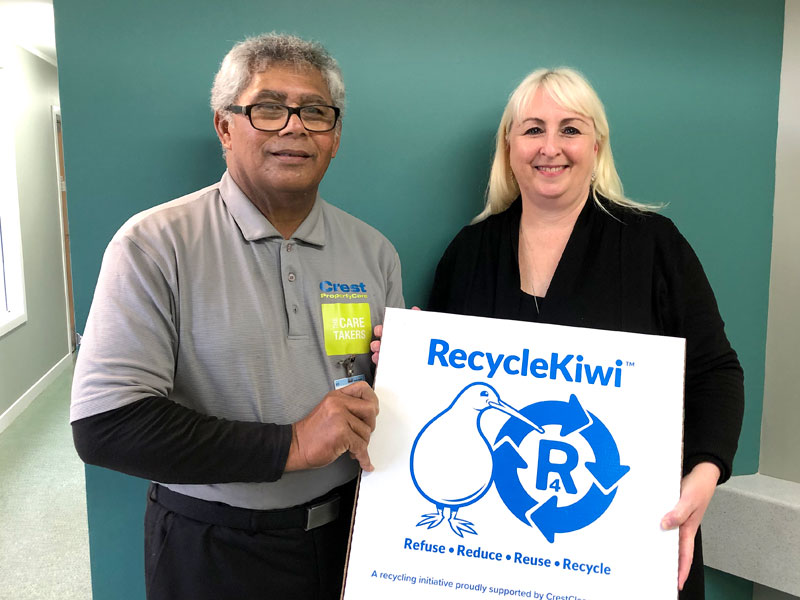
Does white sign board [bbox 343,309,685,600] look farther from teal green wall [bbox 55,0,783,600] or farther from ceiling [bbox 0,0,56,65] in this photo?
ceiling [bbox 0,0,56,65]

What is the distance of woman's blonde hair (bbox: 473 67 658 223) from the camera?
1.65 meters

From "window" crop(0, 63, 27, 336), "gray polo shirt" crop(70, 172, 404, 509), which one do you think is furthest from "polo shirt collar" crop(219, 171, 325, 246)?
"window" crop(0, 63, 27, 336)

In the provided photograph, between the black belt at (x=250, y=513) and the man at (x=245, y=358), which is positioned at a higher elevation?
the man at (x=245, y=358)

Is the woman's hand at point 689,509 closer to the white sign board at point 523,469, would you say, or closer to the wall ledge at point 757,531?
the white sign board at point 523,469

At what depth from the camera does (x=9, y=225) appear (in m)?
5.64

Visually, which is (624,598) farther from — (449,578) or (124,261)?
(124,261)

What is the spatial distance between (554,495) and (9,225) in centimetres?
583

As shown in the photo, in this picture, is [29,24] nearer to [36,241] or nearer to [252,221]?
[36,241]

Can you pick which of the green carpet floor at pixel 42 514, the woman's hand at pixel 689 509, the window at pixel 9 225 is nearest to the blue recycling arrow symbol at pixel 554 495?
the woman's hand at pixel 689 509

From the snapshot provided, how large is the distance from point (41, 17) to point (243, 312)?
4525mm

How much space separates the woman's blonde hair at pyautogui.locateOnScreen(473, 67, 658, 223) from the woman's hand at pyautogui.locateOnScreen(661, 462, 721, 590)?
0.68m

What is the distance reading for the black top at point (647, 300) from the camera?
157 centimetres

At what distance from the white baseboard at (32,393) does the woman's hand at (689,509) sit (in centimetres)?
520

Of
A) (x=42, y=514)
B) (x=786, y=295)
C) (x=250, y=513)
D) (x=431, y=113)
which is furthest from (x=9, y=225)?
(x=786, y=295)
